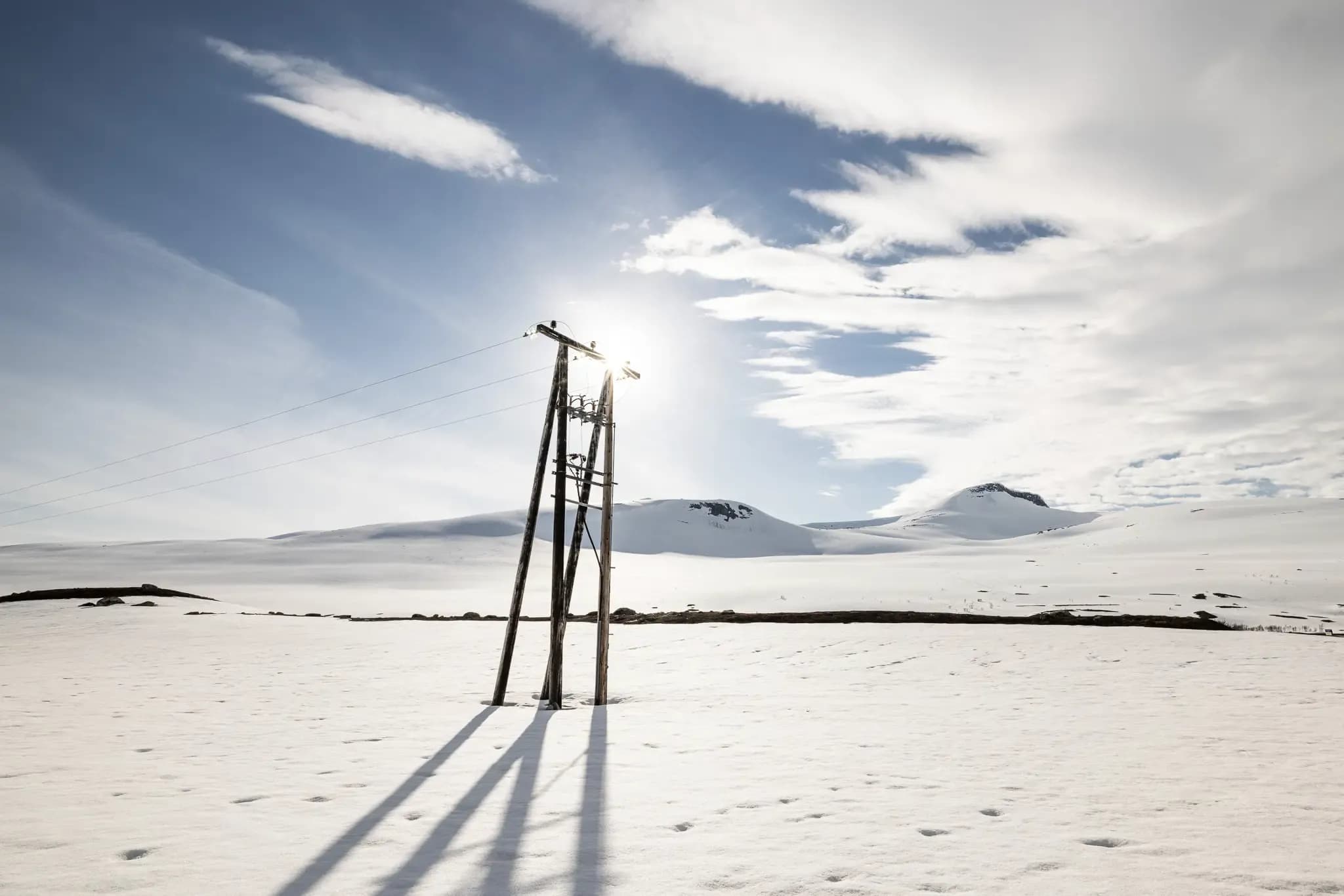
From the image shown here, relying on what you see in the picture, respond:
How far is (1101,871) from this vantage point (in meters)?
5.01

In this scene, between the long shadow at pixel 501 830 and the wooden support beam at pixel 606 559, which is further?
the wooden support beam at pixel 606 559

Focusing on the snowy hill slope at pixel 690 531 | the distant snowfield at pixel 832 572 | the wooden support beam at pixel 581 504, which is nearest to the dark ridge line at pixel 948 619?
the distant snowfield at pixel 832 572

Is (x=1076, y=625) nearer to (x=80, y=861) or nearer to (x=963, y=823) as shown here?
(x=963, y=823)

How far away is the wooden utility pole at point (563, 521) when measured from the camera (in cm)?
1362

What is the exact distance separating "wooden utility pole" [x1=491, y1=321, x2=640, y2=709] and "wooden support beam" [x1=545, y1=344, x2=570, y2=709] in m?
0.01

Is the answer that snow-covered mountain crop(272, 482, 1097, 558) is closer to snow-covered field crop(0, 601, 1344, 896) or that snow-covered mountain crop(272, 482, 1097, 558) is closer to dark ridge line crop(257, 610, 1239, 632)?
dark ridge line crop(257, 610, 1239, 632)

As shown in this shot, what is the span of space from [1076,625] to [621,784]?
2048 centimetres

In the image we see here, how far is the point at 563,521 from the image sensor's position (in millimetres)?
14148

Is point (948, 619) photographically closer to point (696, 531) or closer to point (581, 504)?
point (581, 504)

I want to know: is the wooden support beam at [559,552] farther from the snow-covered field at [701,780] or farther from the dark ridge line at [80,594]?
the dark ridge line at [80,594]

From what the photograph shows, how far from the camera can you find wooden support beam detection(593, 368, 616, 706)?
13.6 m

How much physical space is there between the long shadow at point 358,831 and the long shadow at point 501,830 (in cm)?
53

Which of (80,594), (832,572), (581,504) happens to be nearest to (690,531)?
(832,572)

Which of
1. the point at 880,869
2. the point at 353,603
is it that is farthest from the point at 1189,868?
the point at 353,603
